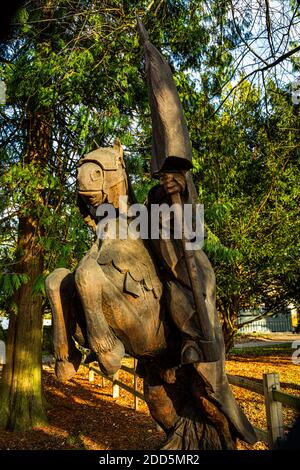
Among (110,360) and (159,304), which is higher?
(159,304)

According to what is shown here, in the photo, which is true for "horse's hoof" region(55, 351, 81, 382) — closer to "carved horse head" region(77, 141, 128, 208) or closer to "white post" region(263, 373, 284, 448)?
"carved horse head" region(77, 141, 128, 208)

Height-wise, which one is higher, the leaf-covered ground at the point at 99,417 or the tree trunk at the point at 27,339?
the tree trunk at the point at 27,339

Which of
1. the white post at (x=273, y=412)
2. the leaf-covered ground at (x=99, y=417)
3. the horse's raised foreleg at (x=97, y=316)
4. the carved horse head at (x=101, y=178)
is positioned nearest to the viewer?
the horse's raised foreleg at (x=97, y=316)

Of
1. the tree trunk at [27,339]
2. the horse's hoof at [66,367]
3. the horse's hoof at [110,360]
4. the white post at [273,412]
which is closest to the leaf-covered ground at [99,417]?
the tree trunk at [27,339]

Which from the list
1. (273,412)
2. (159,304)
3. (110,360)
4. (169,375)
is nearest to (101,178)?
(159,304)

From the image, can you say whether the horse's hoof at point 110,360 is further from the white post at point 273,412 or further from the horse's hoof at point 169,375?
the white post at point 273,412

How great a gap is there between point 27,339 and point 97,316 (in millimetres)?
5748

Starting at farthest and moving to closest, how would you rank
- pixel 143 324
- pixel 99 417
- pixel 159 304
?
pixel 99 417 → pixel 159 304 → pixel 143 324

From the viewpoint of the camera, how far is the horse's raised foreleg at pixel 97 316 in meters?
2.70

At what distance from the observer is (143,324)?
2.88m

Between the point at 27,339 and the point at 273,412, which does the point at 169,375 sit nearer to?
the point at 273,412

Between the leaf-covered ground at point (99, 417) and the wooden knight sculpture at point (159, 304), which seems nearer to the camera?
the wooden knight sculpture at point (159, 304)

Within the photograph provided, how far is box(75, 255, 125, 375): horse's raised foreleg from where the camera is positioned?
2703 mm

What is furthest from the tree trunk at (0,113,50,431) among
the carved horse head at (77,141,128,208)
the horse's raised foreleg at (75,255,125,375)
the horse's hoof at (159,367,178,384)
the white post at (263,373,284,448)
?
the horse's raised foreleg at (75,255,125,375)
